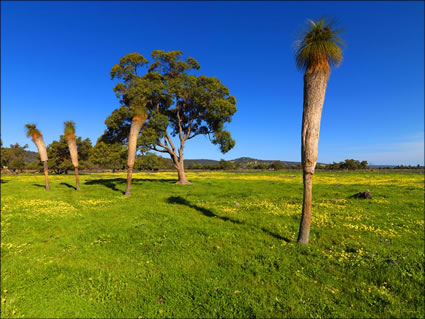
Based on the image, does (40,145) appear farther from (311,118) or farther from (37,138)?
(311,118)

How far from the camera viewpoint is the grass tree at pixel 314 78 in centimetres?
762

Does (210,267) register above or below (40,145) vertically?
below

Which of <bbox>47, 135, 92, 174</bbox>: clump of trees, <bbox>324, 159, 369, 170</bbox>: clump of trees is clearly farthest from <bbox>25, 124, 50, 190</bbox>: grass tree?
<bbox>324, 159, 369, 170</bbox>: clump of trees

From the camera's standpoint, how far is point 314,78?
783cm

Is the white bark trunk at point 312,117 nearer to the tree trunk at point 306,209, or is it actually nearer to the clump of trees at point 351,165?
the tree trunk at point 306,209

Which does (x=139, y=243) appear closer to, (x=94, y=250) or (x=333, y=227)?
(x=94, y=250)

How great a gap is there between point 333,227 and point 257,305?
746cm

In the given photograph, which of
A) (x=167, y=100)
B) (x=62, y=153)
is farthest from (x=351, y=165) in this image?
(x=62, y=153)

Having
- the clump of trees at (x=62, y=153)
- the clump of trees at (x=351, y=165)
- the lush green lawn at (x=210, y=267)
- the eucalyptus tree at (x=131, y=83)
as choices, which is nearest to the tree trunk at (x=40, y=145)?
the eucalyptus tree at (x=131, y=83)

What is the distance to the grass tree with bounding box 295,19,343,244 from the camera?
7.62 metres

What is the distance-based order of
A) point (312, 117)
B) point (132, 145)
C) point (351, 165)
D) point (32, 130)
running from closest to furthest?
point (312, 117)
point (132, 145)
point (32, 130)
point (351, 165)

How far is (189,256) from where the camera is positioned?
7.26 metres

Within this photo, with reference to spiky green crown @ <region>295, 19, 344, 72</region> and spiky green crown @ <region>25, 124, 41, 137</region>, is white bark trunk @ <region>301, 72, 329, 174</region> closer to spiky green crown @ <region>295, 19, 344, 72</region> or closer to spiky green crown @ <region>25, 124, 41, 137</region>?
spiky green crown @ <region>295, 19, 344, 72</region>

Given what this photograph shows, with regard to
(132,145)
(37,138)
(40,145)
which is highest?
→ (37,138)
